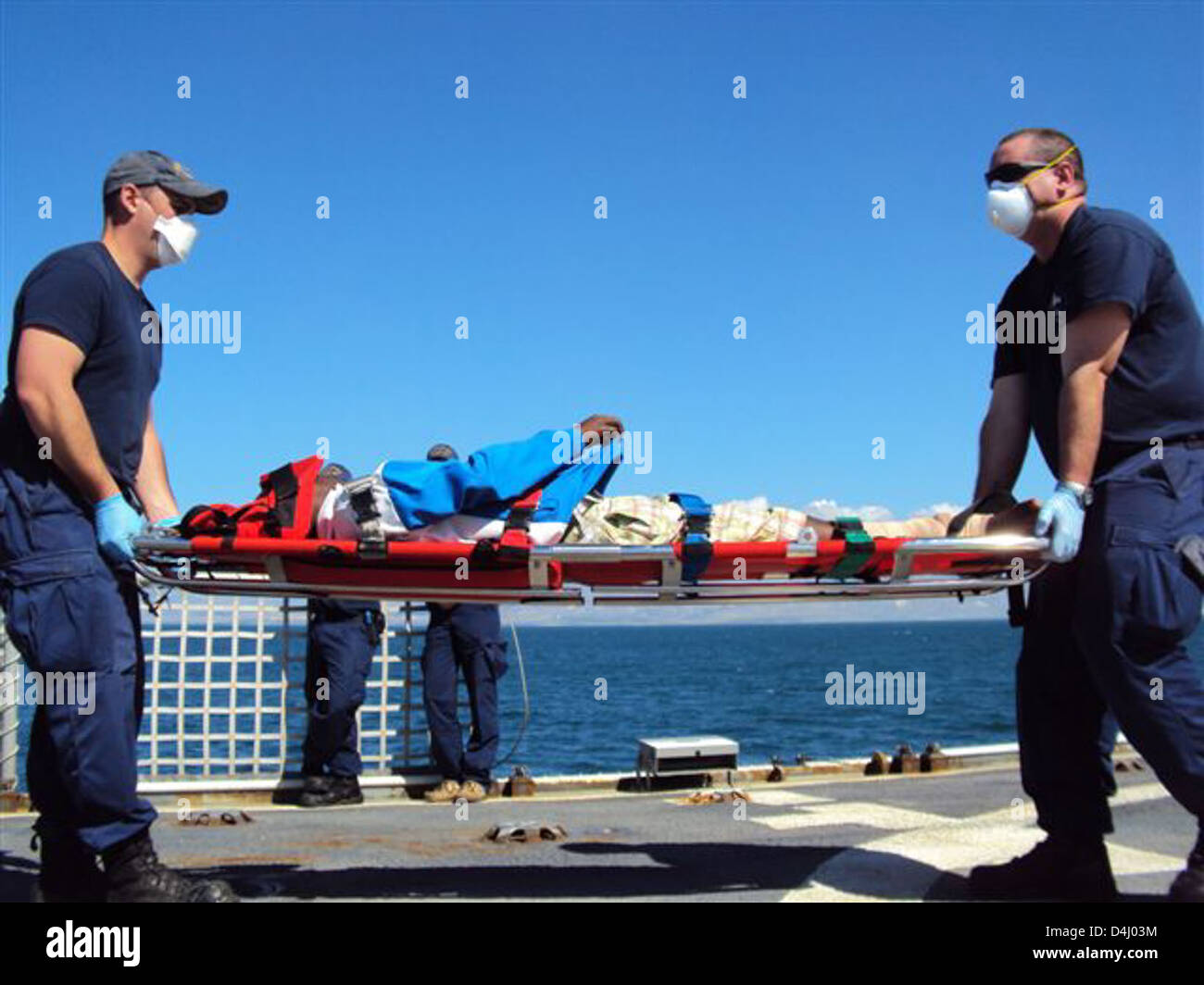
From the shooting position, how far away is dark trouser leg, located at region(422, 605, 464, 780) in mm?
7961

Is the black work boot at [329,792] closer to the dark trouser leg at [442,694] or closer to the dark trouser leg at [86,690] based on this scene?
the dark trouser leg at [442,694]

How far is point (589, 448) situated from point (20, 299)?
1.91 metres

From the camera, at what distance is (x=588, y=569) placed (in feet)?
13.9

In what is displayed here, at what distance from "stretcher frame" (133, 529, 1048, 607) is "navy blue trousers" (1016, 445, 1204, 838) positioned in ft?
0.69

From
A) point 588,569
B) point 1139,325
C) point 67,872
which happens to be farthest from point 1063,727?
point 67,872

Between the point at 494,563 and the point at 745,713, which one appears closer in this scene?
the point at 494,563

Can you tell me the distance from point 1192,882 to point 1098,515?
→ 1.17 m

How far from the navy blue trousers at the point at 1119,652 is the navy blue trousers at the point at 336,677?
14.9ft

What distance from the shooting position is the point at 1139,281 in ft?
12.8

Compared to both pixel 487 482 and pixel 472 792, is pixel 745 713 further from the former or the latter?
pixel 487 482
